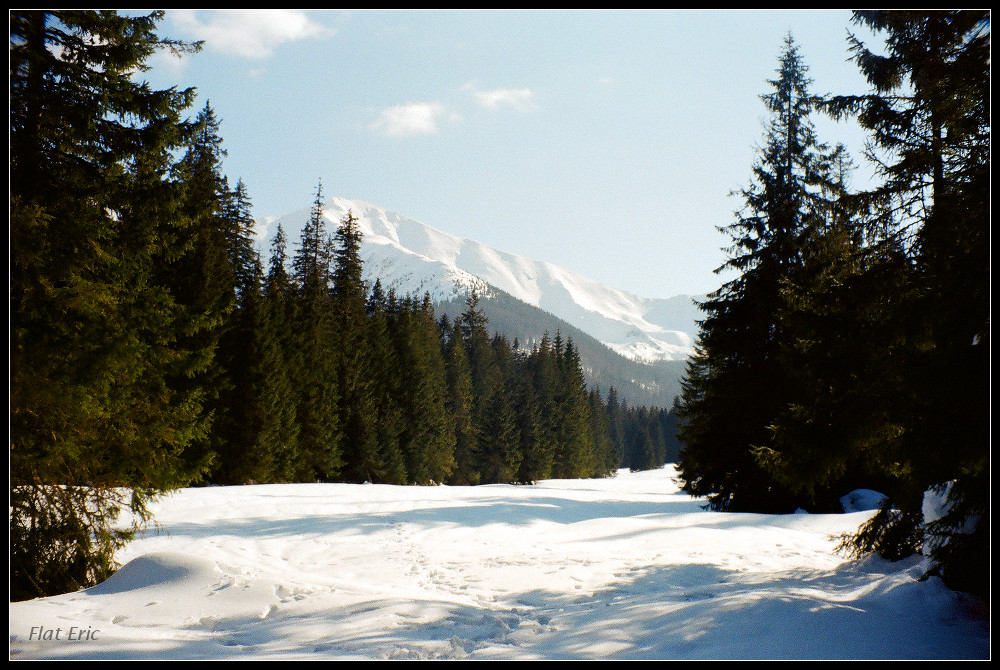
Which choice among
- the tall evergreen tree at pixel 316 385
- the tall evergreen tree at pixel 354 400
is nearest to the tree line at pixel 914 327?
the tall evergreen tree at pixel 316 385

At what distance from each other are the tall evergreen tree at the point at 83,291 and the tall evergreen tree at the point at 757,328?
13.4 metres

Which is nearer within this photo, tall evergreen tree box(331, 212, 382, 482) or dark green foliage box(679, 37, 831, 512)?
dark green foliage box(679, 37, 831, 512)

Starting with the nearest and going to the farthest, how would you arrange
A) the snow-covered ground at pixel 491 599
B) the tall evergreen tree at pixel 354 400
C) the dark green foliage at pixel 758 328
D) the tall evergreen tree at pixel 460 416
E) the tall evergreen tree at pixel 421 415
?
the snow-covered ground at pixel 491 599 → the dark green foliage at pixel 758 328 → the tall evergreen tree at pixel 354 400 → the tall evergreen tree at pixel 421 415 → the tall evergreen tree at pixel 460 416

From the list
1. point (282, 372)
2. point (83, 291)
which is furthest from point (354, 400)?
point (83, 291)

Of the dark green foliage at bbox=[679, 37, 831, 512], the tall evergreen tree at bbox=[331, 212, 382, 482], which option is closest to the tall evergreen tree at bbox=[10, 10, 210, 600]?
the dark green foliage at bbox=[679, 37, 831, 512]

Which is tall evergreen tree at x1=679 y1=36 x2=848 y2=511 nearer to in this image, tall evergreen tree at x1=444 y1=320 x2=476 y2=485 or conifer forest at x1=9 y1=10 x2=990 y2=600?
conifer forest at x1=9 y1=10 x2=990 y2=600

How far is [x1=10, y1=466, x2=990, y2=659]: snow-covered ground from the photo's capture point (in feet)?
15.7

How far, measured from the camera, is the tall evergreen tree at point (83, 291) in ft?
20.3

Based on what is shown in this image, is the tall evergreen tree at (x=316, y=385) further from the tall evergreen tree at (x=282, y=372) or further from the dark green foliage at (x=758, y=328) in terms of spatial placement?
the dark green foliage at (x=758, y=328)

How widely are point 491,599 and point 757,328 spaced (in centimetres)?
1256

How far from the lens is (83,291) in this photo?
21.1ft

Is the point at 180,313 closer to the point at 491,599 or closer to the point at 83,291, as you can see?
the point at 83,291

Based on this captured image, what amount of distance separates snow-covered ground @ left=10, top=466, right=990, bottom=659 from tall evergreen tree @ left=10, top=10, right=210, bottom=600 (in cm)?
110

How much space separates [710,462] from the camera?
16.4 metres
